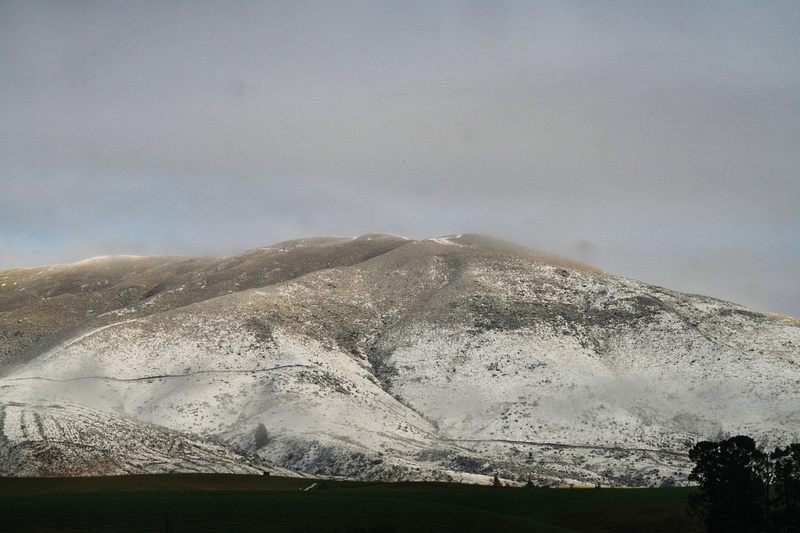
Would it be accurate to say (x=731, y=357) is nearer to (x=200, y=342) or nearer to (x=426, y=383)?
(x=426, y=383)

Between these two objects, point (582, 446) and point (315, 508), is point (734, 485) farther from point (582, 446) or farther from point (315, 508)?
point (582, 446)

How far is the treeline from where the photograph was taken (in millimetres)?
34438

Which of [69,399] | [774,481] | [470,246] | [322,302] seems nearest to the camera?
[774,481]

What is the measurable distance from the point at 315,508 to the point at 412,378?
207 feet

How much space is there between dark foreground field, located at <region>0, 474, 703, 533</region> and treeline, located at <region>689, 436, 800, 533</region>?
15.5ft

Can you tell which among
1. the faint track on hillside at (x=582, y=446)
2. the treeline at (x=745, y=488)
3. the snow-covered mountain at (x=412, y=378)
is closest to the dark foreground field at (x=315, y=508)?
the treeline at (x=745, y=488)

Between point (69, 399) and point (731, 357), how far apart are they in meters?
82.1

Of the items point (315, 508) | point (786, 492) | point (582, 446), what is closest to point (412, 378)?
point (582, 446)

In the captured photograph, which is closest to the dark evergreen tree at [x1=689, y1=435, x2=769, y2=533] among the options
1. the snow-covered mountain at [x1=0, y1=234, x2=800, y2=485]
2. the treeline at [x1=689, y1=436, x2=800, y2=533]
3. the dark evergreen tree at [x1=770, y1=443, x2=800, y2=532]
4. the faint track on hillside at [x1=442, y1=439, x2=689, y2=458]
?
the treeline at [x1=689, y1=436, x2=800, y2=533]

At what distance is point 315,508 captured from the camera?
1547 inches

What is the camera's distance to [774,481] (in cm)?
3691

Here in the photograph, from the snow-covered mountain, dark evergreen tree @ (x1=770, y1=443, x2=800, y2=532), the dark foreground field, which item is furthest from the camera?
the snow-covered mountain

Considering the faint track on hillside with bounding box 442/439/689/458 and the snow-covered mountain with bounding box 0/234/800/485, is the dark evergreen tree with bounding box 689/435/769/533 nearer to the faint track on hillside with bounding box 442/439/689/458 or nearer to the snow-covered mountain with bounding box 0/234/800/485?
the snow-covered mountain with bounding box 0/234/800/485

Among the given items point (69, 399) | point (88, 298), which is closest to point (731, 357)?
point (69, 399)
